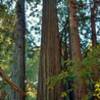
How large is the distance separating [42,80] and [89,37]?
162 inches

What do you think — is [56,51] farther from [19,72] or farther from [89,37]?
[89,37]

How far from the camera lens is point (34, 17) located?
13.1 metres

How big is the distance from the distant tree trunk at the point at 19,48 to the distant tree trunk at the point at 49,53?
5.79 ft

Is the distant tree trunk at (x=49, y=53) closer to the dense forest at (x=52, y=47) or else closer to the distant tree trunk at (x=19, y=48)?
the dense forest at (x=52, y=47)

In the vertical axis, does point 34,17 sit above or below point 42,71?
above

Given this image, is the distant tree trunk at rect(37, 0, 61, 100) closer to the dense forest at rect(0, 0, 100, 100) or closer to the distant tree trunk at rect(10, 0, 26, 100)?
the dense forest at rect(0, 0, 100, 100)

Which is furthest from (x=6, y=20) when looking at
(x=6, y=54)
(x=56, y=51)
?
(x=56, y=51)

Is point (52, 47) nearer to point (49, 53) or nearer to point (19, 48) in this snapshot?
point (49, 53)

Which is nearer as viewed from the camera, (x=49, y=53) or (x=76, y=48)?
(x=76, y=48)

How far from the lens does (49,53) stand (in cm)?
923

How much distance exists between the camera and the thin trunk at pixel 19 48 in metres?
10.9

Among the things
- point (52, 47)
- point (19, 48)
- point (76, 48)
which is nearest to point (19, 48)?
point (19, 48)

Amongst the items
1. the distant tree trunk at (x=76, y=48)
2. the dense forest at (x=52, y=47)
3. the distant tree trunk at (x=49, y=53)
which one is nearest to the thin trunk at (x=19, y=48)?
the dense forest at (x=52, y=47)

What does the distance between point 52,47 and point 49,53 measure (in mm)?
195
